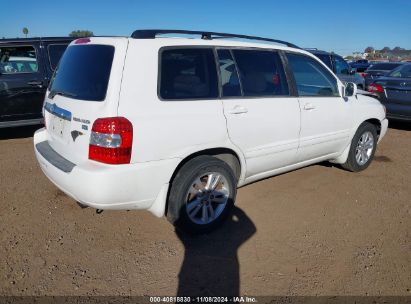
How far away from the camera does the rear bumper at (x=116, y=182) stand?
274 cm

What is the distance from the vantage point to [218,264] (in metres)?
3.01

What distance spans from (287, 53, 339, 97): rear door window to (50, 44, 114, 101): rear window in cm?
217

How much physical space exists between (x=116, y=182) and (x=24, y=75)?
16.2ft

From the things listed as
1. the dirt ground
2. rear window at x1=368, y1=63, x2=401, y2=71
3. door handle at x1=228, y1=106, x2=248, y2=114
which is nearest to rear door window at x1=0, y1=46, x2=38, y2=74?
the dirt ground

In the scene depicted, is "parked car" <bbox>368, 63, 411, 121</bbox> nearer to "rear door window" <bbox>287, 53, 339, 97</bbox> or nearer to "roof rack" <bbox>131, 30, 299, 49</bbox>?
"rear door window" <bbox>287, 53, 339, 97</bbox>

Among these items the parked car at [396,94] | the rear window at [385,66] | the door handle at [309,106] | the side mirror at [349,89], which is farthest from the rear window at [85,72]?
the rear window at [385,66]

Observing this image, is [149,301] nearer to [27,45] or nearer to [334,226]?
[334,226]

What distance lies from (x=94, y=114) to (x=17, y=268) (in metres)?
1.43

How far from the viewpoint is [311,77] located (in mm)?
4395

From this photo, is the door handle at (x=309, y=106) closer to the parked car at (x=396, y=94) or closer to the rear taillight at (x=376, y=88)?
the parked car at (x=396, y=94)

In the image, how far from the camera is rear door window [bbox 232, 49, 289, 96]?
3.59m

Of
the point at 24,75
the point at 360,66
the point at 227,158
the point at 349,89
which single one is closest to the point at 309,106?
the point at 349,89

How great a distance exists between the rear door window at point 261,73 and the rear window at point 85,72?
1324mm

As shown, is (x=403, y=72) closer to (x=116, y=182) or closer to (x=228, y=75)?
(x=228, y=75)
